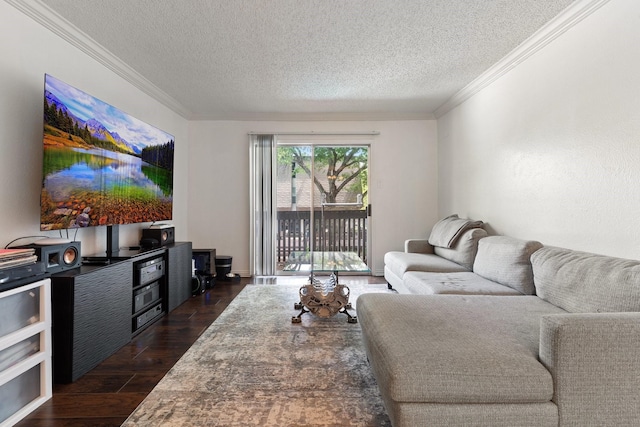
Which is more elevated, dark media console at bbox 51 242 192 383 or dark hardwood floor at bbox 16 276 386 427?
dark media console at bbox 51 242 192 383

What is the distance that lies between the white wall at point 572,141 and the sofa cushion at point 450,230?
22 cm

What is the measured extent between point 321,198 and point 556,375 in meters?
3.74

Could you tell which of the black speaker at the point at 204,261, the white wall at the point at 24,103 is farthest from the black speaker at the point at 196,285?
the white wall at the point at 24,103

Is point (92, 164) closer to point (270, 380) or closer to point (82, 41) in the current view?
point (82, 41)

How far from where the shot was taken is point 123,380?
182 centimetres

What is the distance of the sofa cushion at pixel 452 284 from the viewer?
2.20 metres

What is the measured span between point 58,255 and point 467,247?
3294mm

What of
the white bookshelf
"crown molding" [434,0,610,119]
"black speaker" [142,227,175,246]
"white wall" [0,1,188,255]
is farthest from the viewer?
"black speaker" [142,227,175,246]

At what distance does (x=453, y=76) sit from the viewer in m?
3.26

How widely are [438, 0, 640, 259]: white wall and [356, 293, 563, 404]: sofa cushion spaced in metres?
0.89

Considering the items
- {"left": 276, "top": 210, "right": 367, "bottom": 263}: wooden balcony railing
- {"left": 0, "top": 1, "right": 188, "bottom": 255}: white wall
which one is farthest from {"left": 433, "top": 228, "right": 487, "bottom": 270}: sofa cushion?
{"left": 0, "top": 1, "right": 188, "bottom": 255}: white wall

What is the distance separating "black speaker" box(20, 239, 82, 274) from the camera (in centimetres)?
173

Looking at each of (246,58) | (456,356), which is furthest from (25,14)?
(456,356)

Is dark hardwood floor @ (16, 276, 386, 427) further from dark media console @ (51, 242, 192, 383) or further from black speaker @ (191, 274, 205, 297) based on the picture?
black speaker @ (191, 274, 205, 297)
